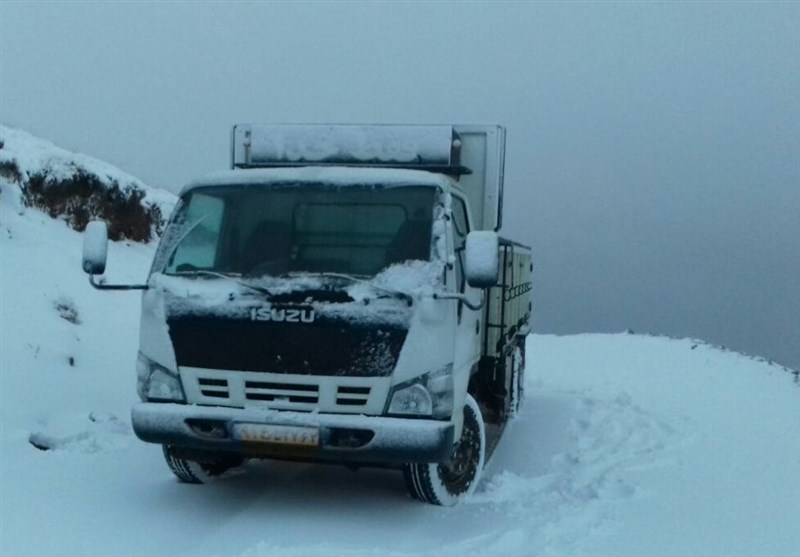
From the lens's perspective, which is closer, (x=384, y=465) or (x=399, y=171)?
(x=384, y=465)

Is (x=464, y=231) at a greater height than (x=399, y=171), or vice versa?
(x=399, y=171)

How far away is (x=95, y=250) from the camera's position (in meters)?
6.46

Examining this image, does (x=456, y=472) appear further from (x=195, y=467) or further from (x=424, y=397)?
(x=195, y=467)

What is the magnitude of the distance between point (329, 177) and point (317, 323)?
51.2 inches

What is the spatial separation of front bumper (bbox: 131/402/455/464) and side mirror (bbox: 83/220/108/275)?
119cm

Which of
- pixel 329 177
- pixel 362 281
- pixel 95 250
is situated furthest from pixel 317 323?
pixel 95 250

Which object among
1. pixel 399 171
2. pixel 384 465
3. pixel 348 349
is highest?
pixel 399 171

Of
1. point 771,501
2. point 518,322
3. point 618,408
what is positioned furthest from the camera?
point 618,408

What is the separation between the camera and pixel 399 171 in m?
6.64

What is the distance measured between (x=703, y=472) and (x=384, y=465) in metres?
3.09

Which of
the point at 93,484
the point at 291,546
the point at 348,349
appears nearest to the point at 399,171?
the point at 348,349

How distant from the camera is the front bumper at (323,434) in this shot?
5.75 m

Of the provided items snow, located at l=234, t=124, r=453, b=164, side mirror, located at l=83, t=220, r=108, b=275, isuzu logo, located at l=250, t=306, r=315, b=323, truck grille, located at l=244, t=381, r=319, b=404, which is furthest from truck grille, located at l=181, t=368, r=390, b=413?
snow, located at l=234, t=124, r=453, b=164

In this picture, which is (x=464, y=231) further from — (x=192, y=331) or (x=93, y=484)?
(x=93, y=484)
